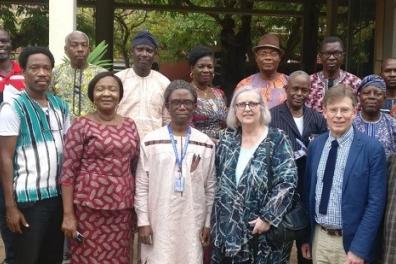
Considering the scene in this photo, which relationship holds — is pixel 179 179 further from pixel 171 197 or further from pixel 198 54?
pixel 198 54

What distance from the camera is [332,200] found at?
11.4 ft

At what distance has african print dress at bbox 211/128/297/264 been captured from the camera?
3.61 meters

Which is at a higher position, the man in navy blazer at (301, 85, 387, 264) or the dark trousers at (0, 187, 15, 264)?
the man in navy blazer at (301, 85, 387, 264)

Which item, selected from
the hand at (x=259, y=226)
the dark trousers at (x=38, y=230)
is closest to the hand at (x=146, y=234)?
the dark trousers at (x=38, y=230)

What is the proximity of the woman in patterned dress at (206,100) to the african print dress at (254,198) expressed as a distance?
827mm

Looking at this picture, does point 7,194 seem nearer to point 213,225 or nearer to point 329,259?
point 213,225

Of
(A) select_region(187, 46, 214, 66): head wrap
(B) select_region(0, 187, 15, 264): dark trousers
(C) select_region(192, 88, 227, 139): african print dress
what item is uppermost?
(A) select_region(187, 46, 214, 66): head wrap

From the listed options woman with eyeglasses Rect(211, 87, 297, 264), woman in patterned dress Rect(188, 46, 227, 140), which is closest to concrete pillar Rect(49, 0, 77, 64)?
woman in patterned dress Rect(188, 46, 227, 140)

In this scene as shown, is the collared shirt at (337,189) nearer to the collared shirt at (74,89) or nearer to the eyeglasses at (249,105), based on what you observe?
the eyeglasses at (249,105)

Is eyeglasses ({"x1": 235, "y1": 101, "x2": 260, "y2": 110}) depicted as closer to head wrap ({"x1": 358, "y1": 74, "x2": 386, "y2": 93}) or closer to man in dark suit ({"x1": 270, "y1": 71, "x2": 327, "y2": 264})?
man in dark suit ({"x1": 270, "y1": 71, "x2": 327, "y2": 264})

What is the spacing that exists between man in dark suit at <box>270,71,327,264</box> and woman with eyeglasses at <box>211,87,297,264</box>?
450 millimetres

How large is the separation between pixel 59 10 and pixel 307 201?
3.53 m

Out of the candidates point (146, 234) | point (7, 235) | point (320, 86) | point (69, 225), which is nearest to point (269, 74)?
point (320, 86)

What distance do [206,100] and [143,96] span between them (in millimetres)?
506
